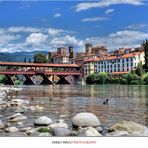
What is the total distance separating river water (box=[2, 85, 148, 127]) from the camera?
4.37m

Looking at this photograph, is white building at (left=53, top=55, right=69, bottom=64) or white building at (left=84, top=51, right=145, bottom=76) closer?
white building at (left=53, top=55, right=69, bottom=64)

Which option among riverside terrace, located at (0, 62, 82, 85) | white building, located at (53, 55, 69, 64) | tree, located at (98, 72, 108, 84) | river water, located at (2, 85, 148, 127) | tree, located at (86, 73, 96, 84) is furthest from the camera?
river water, located at (2, 85, 148, 127)

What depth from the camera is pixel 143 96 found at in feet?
25.6

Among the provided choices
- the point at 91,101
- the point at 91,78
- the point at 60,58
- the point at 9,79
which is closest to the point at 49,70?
the point at 60,58

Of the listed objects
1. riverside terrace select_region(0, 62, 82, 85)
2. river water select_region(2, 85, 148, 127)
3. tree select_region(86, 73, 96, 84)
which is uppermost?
riverside terrace select_region(0, 62, 82, 85)

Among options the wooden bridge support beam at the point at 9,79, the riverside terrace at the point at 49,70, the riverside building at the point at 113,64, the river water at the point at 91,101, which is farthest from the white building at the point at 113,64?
the wooden bridge support beam at the point at 9,79

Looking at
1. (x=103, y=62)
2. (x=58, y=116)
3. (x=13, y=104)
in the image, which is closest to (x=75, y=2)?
(x=103, y=62)

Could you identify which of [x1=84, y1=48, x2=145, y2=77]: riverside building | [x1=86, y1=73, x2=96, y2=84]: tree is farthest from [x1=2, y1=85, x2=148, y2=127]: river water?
[x1=84, y1=48, x2=145, y2=77]: riverside building

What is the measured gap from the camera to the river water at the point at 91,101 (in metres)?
4.37

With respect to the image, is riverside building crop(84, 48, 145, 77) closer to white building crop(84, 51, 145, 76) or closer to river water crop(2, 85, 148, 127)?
white building crop(84, 51, 145, 76)

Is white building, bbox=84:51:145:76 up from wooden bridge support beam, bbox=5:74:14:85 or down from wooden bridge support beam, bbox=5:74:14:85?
up

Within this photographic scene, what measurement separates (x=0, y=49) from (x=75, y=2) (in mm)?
649

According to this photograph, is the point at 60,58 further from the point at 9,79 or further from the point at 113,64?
the point at 9,79
